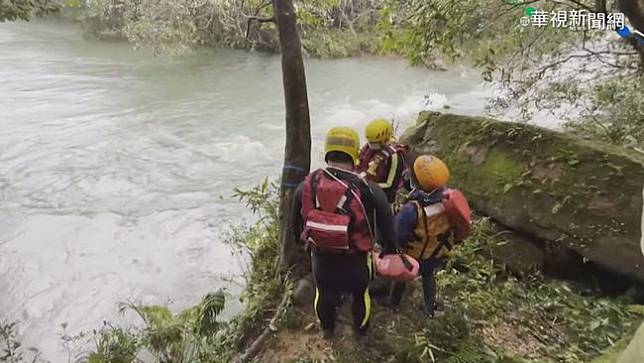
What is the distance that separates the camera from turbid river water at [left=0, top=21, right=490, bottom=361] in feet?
24.7

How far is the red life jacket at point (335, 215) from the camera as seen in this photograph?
11.4 feet

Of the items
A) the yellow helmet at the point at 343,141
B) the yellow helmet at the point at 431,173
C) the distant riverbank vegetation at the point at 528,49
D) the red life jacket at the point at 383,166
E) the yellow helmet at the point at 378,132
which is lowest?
the red life jacket at the point at 383,166

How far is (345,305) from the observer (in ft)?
15.0

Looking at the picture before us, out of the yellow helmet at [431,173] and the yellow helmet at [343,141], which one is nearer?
the yellow helmet at [343,141]

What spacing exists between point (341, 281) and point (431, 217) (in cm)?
80

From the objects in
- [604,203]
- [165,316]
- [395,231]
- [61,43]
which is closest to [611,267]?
[604,203]

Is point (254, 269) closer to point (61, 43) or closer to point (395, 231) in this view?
point (395, 231)

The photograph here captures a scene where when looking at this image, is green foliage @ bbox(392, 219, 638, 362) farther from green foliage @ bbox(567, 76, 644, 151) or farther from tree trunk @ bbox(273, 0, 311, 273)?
green foliage @ bbox(567, 76, 644, 151)

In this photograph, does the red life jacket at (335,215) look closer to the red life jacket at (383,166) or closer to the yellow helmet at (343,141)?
the yellow helmet at (343,141)

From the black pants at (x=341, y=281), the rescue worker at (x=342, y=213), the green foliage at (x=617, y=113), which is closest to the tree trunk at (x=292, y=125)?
the black pants at (x=341, y=281)

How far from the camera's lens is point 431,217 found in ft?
12.6

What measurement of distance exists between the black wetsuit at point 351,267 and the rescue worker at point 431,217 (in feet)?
0.91

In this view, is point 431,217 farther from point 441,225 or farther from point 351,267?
point 351,267

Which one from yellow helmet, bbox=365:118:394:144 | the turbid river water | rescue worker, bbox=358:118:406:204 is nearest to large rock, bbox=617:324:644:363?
rescue worker, bbox=358:118:406:204
